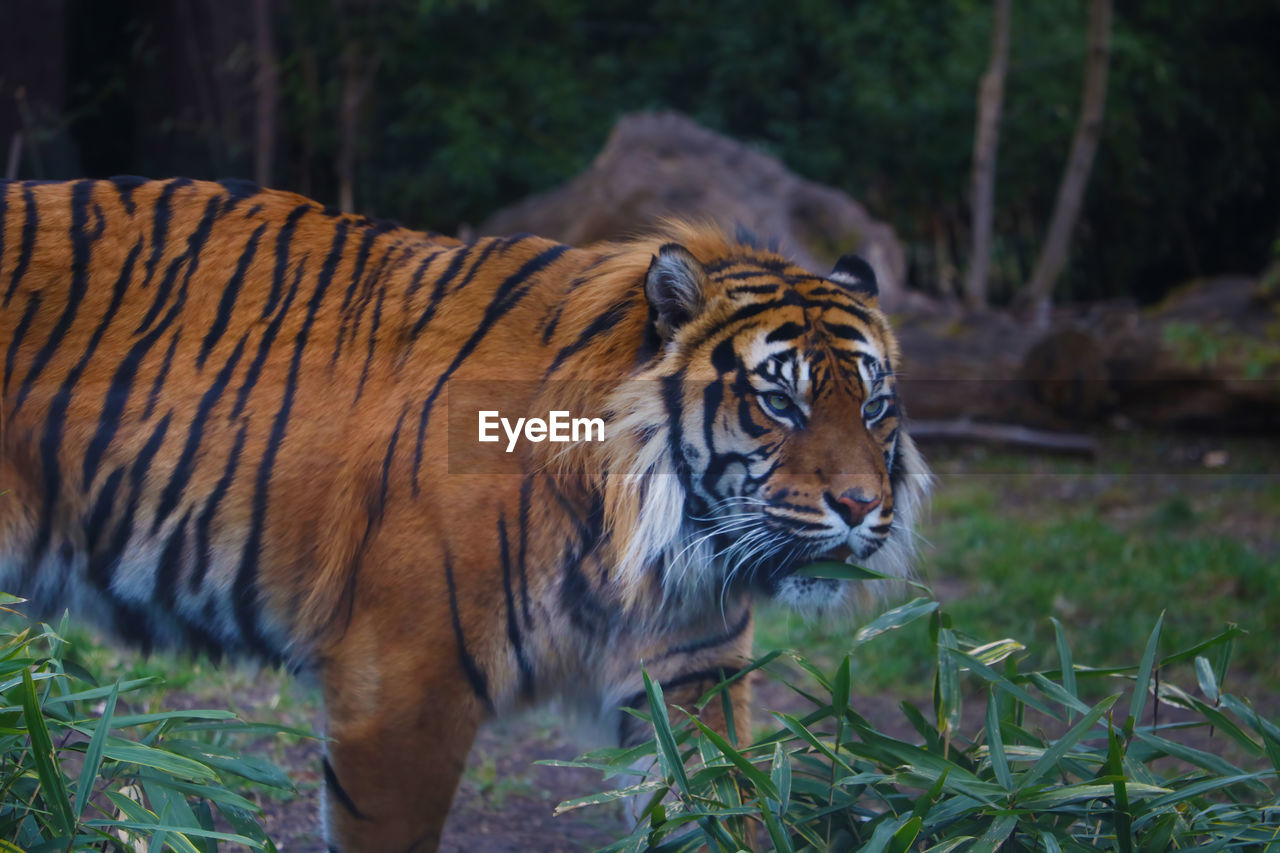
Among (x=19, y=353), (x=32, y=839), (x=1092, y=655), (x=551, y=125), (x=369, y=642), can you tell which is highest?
(x=551, y=125)

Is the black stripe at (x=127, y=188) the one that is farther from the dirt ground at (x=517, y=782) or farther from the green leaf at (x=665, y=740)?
the green leaf at (x=665, y=740)

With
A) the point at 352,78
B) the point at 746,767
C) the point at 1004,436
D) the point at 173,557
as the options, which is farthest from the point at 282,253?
the point at 352,78

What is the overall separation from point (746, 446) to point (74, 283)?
150cm

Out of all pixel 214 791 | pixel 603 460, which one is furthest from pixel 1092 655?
pixel 214 791

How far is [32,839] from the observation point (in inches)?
73.7

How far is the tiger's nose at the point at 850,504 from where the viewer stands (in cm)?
224

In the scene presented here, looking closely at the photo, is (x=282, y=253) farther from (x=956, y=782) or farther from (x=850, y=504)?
(x=956, y=782)

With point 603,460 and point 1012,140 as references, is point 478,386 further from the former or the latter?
point 1012,140

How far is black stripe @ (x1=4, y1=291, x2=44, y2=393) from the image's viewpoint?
2483 millimetres

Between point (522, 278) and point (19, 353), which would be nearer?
point (19, 353)

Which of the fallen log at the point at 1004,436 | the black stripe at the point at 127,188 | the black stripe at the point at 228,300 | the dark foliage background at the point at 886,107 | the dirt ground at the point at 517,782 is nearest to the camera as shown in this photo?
the black stripe at the point at 228,300

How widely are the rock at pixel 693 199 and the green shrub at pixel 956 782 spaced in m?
6.01

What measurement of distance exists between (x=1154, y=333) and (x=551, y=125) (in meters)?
5.74

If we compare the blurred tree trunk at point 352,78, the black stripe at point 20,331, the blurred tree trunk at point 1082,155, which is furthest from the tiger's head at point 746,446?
the blurred tree trunk at point 1082,155
